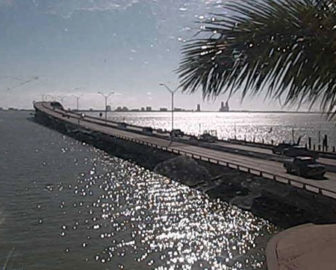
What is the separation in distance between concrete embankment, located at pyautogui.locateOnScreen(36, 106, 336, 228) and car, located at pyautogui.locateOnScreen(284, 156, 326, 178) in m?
3.13

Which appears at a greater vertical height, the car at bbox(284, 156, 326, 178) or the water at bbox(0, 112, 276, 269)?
the car at bbox(284, 156, 326, 178)

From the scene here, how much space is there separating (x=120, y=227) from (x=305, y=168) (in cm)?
1402

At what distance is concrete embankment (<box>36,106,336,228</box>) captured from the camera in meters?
26.5

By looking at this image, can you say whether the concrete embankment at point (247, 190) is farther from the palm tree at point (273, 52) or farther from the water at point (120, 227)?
the palm tree at point (273, 52)

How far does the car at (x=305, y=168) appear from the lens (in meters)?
33.7

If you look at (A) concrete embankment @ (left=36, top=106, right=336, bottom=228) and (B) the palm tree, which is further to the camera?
(A) concrete embankment @ (left=36, top=106, right=336, bottom=228)

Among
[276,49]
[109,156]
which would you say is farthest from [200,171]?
[276,49]

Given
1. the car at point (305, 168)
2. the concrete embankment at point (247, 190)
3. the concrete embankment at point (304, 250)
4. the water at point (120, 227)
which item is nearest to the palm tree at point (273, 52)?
the concrete embankment at point (304, 250)

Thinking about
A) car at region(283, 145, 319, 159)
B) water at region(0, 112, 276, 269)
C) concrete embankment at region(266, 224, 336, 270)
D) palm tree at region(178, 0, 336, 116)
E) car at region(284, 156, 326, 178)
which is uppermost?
palm tree at region(178, 0, 336, 116)

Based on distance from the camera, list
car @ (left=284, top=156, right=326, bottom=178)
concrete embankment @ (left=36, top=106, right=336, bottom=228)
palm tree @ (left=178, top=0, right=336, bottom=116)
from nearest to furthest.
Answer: palm tree @ (left=178, top=0, right=336, bottom=116)
concrete embankment @ (left=36, top=106, right=336, bottom=228)
car @ (left=284, top=156, right=326, bottom=178)

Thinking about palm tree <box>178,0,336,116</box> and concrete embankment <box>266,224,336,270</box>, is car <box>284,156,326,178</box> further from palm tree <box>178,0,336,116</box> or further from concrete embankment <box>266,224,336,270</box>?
palm tree <box>178,0,336,116</box>

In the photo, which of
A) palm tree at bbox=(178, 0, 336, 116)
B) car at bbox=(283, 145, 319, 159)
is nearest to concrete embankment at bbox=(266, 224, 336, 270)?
palm tree at bbox=(178, 0, 336, 116)

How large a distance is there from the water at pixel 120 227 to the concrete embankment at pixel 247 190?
1296 millimetres

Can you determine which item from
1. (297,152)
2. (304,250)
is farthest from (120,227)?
(297,152)
